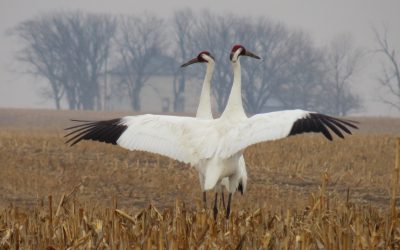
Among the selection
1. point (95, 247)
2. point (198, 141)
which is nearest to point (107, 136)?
point (198, 141)

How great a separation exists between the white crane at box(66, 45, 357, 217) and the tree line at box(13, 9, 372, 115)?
8301cm

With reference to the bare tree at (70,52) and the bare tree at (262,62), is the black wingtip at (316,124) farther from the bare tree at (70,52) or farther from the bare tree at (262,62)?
the bare tree at (70,52)

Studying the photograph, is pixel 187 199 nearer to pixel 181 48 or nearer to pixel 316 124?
pixel 316 124

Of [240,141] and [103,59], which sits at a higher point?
[103,59]

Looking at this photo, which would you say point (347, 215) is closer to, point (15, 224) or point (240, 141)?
point (240, 141)

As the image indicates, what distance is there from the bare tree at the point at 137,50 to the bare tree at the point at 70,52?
2.19 meters

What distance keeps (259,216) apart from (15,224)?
2.25 m

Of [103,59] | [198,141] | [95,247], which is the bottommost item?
[95,247]

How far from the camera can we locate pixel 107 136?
10508mm

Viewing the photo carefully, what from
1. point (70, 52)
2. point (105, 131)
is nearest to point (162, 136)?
point (105, 131)

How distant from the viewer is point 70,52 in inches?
4151

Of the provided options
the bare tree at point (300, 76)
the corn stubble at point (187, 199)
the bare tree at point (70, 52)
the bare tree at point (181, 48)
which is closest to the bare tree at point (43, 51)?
the bare tree at point (70, 52)

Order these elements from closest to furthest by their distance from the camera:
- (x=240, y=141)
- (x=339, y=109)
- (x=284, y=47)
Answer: (x=240, y=141) → (x=339, y=109) → (x=284, y=47)

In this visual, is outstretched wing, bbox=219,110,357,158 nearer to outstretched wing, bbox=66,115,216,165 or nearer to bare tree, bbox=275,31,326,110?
outstretched wing, bbox=66,115,216,165
